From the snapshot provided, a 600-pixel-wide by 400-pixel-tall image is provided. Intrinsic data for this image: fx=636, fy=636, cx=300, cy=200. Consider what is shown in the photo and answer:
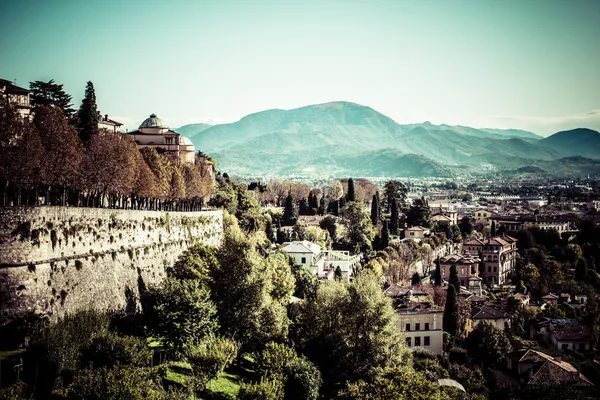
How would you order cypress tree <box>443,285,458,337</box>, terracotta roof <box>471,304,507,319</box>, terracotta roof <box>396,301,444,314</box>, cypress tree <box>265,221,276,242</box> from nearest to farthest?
terracotta roof <box>396,301,444,314</box> → cypress tree <box>443,285,458,337</box> → terracotta roof <box>471,304,507,319</box> → cypress tree <box>265,221,276,242</box>

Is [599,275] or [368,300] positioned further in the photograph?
[599,275]

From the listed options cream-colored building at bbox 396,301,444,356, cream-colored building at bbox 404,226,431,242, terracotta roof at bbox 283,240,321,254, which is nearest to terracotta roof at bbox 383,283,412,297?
cream-colored building at bbox 396,301,444,356

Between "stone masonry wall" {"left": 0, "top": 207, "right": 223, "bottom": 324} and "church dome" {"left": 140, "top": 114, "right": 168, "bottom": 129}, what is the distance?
2055 centimetres

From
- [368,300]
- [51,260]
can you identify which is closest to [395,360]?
[368,300]

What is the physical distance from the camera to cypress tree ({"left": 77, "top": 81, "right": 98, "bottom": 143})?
1677 inches

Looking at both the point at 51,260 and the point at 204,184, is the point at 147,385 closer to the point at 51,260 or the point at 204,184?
the point at 51,260

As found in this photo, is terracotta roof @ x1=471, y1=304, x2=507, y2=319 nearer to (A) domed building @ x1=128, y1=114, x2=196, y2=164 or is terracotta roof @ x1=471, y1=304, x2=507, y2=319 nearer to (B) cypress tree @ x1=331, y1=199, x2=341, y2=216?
(A) domed building @ x1=128, y1=114, x2=196, y2=164

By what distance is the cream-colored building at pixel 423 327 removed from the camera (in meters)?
45.6

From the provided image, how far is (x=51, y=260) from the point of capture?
29.0 meters

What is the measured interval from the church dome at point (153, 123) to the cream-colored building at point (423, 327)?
29145 mm

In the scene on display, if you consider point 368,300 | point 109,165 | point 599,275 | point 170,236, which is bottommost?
point 599,275

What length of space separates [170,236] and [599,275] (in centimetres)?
6607

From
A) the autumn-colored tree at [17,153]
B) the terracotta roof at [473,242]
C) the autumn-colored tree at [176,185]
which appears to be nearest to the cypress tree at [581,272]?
the terracotta roof at [473,242]

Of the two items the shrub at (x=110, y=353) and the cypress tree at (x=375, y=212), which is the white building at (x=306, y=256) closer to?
the cypress tree at (x=375, y=212)
